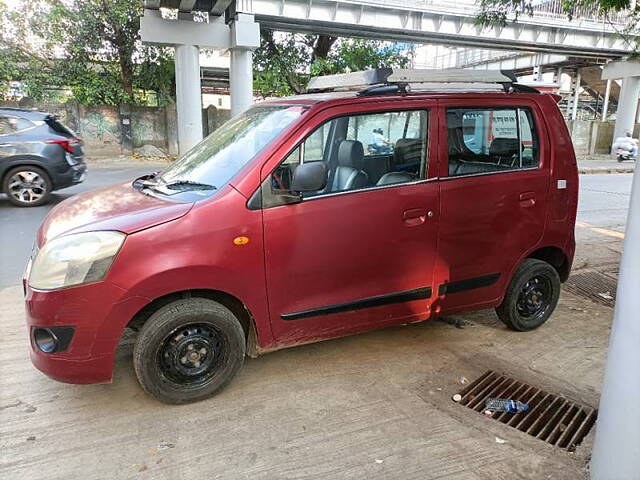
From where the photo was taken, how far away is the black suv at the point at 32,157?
29.6 feet

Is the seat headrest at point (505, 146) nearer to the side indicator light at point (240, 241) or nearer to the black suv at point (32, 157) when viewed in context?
the side indicator light at point (240, 241)

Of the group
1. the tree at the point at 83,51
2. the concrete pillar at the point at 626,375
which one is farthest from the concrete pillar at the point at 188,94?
the concrete pillar at the point at 626,375

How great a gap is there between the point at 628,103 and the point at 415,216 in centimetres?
2679

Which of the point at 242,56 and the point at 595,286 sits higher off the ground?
the point at 242,56

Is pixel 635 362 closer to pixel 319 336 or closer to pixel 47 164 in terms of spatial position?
pixel 319 336

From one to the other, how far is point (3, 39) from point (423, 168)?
847 inches

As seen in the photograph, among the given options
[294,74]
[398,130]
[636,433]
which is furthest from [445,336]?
A: [294,74]

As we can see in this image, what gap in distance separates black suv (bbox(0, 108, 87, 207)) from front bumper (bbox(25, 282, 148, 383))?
23.9 ft

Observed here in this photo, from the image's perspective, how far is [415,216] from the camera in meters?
3.59

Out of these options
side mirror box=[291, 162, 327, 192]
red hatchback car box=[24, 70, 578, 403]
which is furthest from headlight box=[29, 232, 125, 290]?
side mirror box=[291, 162, 327, 192]

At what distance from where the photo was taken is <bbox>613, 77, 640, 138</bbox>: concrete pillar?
2502 cm

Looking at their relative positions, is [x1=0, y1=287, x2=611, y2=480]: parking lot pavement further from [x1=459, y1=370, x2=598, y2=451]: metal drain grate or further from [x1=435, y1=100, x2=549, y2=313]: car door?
[x1=435, y1=100, x2=549, y2=313]: car door

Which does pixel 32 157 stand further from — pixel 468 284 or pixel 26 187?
pixel 468 284

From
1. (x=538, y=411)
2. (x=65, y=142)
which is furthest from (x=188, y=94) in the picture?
(x=538, y=411)
